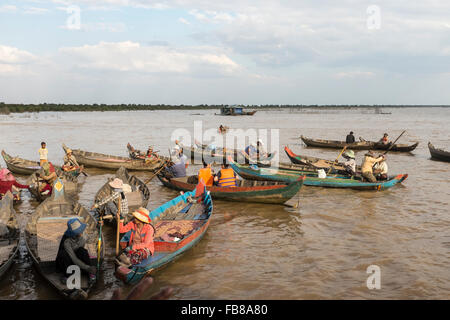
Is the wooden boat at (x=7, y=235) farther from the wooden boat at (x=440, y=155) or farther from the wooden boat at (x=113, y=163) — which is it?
the wooden boat at (x=440, y=155)

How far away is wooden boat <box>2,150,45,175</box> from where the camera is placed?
16.9 metres

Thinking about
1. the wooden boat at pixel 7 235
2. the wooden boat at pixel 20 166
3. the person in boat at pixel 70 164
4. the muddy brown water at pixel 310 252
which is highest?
the person in boat at pixel 70 164

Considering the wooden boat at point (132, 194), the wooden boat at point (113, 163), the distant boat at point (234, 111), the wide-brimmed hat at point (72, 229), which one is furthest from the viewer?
the distant boat at point (234, 111)

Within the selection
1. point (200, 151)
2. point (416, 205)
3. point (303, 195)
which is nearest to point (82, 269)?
point (303, 195)

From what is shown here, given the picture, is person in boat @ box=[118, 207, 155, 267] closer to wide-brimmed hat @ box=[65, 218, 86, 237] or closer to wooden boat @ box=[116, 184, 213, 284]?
wooden boat @ box=[116, 184, 213, 284]

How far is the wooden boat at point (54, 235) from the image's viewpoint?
6.21 m

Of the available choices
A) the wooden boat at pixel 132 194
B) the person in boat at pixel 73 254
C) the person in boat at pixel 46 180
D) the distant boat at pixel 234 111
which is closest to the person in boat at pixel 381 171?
the wooden boat at pixel 132 194

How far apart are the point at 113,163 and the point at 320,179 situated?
411 inches

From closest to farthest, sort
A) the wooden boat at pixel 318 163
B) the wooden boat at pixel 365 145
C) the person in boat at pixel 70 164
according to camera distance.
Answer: the person in boat at pixel 70 164 → the wooden boat at pixel 318 163 → the wooden boat at pixel 365 145

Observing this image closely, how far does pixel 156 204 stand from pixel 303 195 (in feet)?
18.0

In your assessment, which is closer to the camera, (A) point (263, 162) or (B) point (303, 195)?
(B) point (303, 195)

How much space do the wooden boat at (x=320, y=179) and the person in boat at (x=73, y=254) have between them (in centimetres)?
971
